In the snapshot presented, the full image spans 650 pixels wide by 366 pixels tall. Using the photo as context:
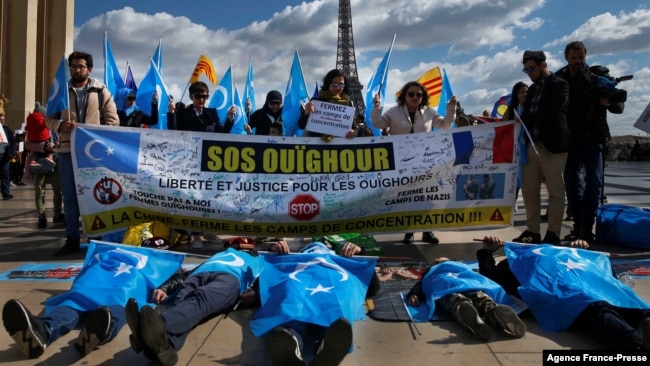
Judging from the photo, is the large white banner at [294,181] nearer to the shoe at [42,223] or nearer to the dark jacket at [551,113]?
the dark jacket at [551,113]

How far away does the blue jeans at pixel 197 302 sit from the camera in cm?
268

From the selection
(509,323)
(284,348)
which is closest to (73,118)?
(284,348)

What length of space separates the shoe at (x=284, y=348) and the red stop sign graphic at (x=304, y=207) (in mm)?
2859

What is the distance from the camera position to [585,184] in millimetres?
5887

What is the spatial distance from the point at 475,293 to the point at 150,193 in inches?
138

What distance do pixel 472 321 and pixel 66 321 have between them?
2371 millimetres

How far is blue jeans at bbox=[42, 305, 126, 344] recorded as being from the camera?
9.18ft

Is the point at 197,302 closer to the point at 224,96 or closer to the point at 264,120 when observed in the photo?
the point at 264,120

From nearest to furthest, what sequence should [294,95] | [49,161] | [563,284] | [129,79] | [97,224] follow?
[563,284] < [97,224] < [49,161] < [294,95] < [129,79]

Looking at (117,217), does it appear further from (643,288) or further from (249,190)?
(643,288)

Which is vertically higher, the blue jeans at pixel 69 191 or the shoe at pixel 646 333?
the blue jeans at pixel 69 191

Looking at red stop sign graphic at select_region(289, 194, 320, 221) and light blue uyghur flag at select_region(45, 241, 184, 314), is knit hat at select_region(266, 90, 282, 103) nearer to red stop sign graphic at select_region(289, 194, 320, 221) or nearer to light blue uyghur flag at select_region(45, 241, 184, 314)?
red stop sign graphic at select_region(289, 194, 320, 221)

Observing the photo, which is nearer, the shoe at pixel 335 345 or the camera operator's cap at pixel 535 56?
the shoe at pixel 335 345

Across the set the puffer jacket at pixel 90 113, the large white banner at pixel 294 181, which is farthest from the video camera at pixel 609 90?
the puffer jacket at pixel 90 113
